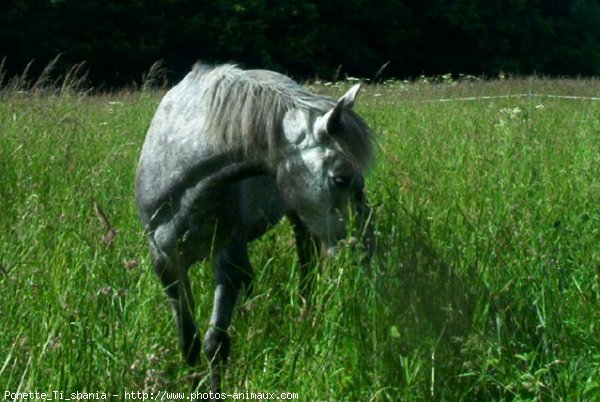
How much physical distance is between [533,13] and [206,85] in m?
37.4

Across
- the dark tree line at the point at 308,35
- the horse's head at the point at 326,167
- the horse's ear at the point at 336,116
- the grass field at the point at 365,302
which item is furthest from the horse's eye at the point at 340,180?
the dark tree line at the point at 308,35

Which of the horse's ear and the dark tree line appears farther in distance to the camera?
the dark tree line

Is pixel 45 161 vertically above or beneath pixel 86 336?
beneath

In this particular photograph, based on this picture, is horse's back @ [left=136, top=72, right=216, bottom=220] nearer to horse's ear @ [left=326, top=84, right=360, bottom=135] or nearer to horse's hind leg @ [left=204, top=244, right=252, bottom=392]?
horse's hind leg @ [left=204, top=244, right=252, bottom=392]

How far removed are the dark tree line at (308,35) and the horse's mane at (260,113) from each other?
1991 centimetres

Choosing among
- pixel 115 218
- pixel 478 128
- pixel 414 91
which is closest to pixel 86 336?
pixel 115 218

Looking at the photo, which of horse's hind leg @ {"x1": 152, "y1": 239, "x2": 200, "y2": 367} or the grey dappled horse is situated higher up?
the grey dappled horse

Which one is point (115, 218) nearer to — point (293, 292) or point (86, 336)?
point (293, 292)

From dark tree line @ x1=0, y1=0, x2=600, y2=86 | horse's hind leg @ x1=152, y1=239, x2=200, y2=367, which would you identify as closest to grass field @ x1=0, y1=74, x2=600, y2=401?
horse's hind leg @ x1=152, y1=239, x2=200, y2=367

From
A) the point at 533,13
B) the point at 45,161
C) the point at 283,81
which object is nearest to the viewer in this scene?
the point at 283,81

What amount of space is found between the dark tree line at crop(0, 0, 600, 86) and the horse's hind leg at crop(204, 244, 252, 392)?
786 inches

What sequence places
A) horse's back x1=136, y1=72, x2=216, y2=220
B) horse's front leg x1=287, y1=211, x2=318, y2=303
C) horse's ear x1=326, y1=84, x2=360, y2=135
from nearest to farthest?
horse's ear x1=326, y1=84, x2=360, y2=135, horse's back x1=136, y1=72, x2=216, y2=220, horse's front leg x1=287, y1=211, x2=318, y2=303

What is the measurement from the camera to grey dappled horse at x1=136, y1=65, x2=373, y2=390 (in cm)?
438

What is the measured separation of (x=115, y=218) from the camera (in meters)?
5.98
